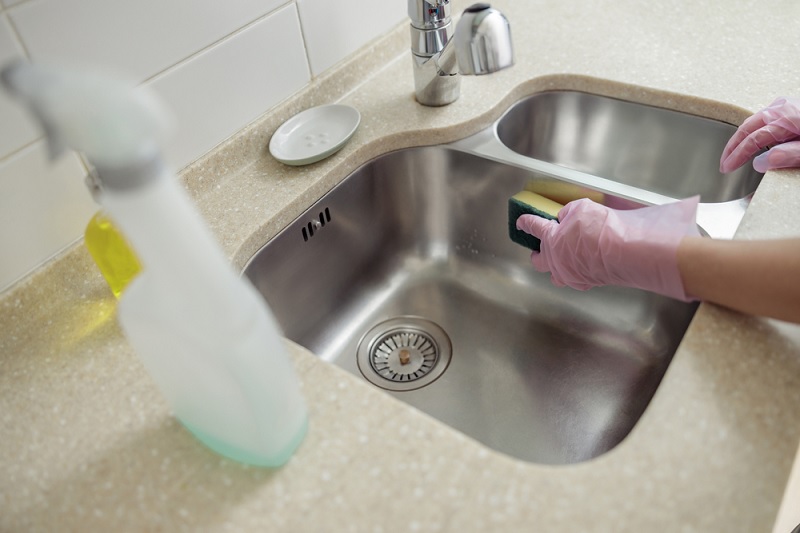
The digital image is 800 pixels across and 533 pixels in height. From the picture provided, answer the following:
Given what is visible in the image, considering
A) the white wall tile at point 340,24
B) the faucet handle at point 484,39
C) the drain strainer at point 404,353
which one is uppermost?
the faucet handle at point 484,39

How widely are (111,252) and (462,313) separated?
529 millimetres

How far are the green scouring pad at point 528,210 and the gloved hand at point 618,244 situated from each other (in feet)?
0.05

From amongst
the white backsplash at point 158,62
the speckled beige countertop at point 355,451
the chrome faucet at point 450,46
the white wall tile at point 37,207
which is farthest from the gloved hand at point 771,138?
the white wall tile at point 37,207

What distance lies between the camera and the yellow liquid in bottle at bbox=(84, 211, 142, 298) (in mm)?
634

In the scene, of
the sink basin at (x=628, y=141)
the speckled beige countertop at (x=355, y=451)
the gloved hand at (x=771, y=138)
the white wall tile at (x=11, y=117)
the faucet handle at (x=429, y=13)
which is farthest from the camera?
the sink basin at (x=628, y=141)

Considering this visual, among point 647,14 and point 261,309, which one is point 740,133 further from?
point 261,309

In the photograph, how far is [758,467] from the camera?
0.47m

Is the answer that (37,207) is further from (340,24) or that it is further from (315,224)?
(340,24)

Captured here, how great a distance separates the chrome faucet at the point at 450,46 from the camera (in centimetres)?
67

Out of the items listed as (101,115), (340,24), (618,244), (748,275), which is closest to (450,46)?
(340,24)

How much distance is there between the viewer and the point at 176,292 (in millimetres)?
393

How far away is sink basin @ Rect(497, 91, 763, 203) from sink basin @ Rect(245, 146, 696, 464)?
0.17 metres

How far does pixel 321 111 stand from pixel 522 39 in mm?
424

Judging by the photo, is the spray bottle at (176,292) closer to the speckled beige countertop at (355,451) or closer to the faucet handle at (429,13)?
the speckled beige countertop at (355,451)
